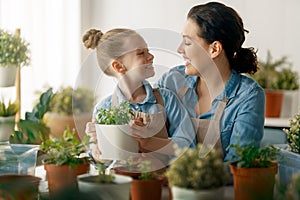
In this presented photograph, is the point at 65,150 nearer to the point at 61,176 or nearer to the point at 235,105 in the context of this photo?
the point at 61,176

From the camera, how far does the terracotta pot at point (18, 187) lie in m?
1.27

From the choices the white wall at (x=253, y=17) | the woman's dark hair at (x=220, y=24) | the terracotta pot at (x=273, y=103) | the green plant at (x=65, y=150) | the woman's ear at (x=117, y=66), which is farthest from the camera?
the white wall at (x=253, y=17)

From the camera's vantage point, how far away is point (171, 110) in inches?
81.6

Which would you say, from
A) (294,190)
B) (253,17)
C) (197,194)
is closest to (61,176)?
(197,194)

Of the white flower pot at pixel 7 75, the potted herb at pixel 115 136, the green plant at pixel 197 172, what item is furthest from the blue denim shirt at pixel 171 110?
the white flower pot at pixel 7 75

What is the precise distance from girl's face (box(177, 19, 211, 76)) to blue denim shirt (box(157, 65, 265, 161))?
98mm

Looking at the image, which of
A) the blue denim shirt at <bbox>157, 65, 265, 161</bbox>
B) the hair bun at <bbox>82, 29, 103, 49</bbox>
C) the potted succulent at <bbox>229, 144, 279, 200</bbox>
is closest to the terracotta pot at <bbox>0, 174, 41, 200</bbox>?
the potted succulent at <bbox>229, 144, 279, 200</bbox>

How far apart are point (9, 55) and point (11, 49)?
61 mm

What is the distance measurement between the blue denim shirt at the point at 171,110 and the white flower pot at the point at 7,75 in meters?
1.76

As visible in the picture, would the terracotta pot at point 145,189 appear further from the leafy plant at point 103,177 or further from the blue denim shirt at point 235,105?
the blue denim shirt at point 235,105

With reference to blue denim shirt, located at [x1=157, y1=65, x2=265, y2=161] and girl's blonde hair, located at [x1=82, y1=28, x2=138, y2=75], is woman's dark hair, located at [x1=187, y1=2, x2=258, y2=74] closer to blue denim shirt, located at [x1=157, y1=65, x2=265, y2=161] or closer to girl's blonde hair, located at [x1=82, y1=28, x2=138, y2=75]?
blue denim shirt, located at [x1=157, y1=65, x2=265, y2=161]

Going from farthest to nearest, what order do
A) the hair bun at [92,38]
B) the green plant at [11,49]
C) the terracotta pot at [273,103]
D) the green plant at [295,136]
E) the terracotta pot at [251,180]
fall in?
the terracotta pot at [273,103] < the green plant at [11,49] < the hair bun at [92,38] < the green plant at [295,136] < the terracotta pot at [251,180]

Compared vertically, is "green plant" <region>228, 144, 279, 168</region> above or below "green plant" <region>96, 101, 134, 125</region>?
below

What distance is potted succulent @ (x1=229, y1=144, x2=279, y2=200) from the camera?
4.40 ft
